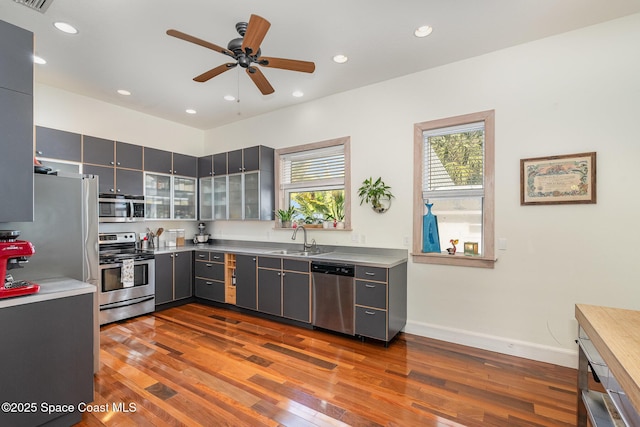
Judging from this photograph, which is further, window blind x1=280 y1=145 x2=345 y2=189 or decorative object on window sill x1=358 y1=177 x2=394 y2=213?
window blind x1=280 y1=145 x2=345 y2=189

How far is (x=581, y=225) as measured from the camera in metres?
2.63

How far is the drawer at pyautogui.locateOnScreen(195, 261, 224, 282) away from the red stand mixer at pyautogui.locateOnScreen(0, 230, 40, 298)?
8.54 feet

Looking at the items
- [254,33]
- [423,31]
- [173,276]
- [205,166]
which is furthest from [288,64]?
[173,276]

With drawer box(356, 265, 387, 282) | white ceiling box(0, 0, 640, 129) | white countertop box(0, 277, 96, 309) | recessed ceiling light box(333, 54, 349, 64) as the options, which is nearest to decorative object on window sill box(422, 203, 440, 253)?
drawer box(356, 265, 387, 282)

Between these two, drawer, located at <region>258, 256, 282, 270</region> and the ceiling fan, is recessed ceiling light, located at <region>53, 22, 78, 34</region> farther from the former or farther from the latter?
drawer, located at <region>258, 256, 282, 270</region>

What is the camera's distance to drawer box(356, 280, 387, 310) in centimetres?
305

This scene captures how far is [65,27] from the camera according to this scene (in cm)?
264

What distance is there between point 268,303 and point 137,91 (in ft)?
10.7

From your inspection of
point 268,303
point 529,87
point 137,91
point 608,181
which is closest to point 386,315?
point 268,303

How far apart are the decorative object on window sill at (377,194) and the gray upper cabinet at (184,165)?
313 cm

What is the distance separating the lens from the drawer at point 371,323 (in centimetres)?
305

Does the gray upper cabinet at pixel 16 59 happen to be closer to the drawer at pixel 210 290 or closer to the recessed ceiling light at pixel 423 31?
the recessed ceiling light at pixel 423 31

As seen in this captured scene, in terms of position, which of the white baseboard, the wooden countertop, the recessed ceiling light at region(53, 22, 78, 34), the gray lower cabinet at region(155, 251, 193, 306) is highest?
the recessed ceiling light at region(53, 22, 78, 34)

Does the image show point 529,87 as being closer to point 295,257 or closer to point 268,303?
point 295,257
